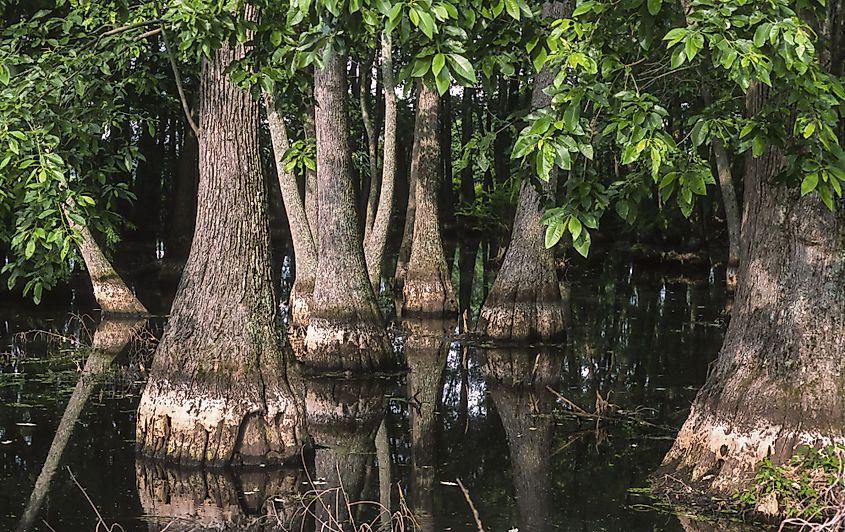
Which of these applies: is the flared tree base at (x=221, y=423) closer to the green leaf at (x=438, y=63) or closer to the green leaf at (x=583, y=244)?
the green leaf at (x=583, y=244)

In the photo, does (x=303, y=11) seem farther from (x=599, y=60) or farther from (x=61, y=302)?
(x=61, y=302)

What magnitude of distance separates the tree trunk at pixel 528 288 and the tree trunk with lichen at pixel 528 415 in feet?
1.53

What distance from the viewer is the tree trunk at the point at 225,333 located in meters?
9.34

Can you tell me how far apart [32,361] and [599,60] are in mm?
10473

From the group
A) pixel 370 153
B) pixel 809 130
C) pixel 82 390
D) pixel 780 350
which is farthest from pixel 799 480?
pixel 370 153

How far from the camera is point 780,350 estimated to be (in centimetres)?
816

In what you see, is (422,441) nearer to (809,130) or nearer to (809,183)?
(809,183)

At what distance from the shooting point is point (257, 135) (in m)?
9.85

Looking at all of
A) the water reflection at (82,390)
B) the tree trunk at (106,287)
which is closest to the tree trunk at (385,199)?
the water reflection at (82,390)

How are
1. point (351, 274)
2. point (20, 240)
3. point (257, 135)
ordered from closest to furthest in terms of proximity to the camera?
point (20, 240) < point (257, 135) < point (351, 274)

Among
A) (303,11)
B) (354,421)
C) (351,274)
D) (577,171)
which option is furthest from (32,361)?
(303,11)

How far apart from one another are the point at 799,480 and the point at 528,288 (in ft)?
28.9

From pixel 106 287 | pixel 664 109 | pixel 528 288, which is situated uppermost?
pixel 664 109

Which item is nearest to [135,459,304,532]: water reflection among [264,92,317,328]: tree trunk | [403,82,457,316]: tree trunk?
[264,92,317,328]: tree trunk
